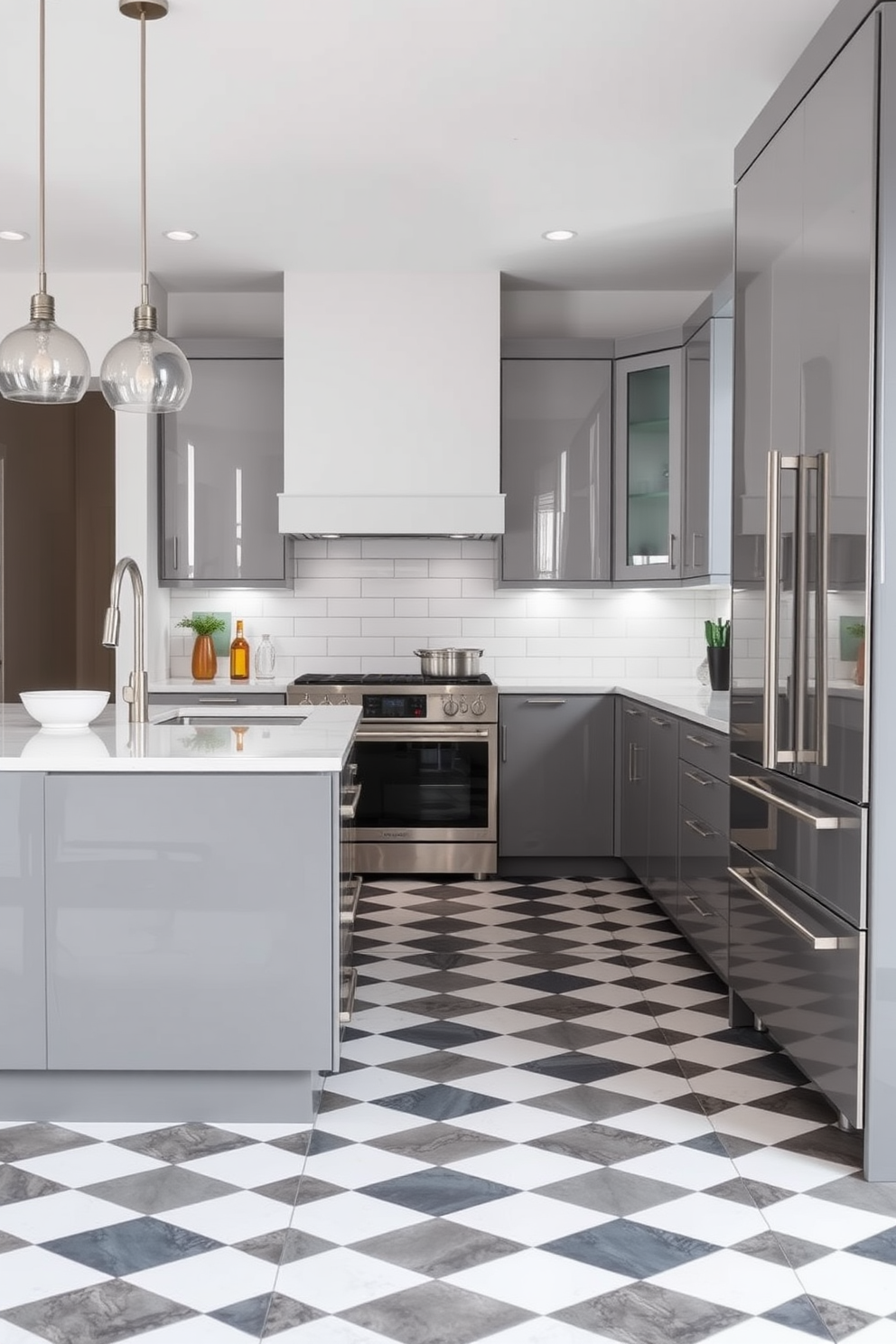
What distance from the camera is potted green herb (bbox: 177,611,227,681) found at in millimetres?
5707

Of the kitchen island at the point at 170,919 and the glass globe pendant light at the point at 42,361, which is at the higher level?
the glass globe pendant light at the point at 42,361

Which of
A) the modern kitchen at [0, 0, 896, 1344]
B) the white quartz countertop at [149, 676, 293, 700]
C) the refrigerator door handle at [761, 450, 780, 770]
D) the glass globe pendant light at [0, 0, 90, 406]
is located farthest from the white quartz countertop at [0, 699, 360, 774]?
the white quartz countertop at [149, 676, 293, 700]

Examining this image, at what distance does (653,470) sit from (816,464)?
280 centimetres

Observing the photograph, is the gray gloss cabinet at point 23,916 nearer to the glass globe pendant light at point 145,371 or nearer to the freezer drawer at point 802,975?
the glass globe pendant light at point 145,371

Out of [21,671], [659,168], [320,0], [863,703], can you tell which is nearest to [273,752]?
[863,703]

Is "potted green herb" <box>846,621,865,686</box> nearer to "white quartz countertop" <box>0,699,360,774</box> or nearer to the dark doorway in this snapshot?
"white quartz countertop" <box>0,699,360,774</box>

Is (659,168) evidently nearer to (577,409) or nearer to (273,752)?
(577,409)

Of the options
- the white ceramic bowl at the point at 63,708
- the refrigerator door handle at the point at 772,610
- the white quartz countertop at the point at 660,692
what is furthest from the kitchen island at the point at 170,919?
the white quartz countertop at the point at 660,692

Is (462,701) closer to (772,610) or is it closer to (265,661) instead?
(265,661)

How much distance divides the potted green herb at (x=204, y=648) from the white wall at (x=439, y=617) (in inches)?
6.7

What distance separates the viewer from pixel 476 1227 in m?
2.34

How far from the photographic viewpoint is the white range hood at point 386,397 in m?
5.42

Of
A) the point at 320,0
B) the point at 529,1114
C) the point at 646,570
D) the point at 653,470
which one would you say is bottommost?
the point at 529,1114

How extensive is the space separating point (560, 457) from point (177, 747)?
315cm
